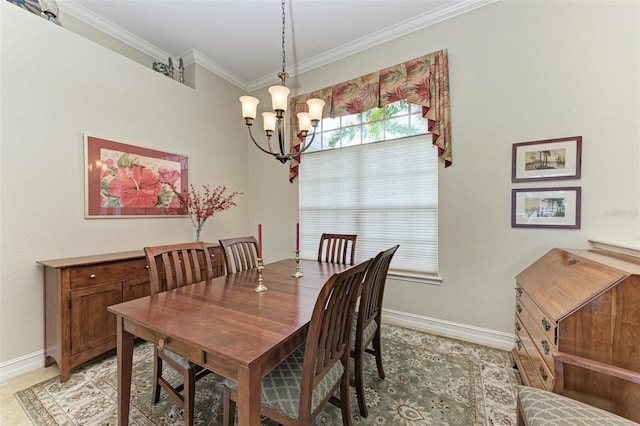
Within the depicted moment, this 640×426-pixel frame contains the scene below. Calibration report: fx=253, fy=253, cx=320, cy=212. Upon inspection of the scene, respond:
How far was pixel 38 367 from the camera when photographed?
2.02 m

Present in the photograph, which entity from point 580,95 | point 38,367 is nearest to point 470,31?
point 580,95

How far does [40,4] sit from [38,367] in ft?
9.82

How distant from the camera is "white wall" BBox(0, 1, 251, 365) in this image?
192cm

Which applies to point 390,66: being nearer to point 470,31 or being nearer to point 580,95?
point 470,31

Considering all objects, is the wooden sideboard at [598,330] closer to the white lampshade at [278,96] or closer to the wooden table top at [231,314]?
the wooden table top at [231,314]

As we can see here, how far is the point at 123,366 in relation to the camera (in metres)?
1.28

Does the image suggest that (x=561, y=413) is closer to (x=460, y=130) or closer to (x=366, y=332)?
(x=366, y=332)

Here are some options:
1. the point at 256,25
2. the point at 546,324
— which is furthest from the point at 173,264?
the point at 256,25

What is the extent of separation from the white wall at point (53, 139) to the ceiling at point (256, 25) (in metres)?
0.48

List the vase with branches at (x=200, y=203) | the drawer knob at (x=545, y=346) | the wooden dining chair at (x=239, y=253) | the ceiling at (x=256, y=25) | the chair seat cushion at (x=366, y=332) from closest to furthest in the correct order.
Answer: the drawer knob at (x=545, y=346), the chair seat cushion at (x=366, y=332), the wooden dining chair at (x=239, y=253), the ceiling at (x=256, y=25), the vase with branches at (x=200, y=203)

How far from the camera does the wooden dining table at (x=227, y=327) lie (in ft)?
2.92

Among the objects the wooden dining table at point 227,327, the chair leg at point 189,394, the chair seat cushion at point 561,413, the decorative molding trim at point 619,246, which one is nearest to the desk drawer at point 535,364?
the chair seat cushion at point 561,413

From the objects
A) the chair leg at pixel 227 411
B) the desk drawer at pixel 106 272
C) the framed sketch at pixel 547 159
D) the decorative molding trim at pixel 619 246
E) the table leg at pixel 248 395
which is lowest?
the chair leg at pixel 227 411

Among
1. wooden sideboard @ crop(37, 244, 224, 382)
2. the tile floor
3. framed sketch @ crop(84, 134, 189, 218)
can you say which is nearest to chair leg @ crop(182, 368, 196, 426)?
the tile floor
